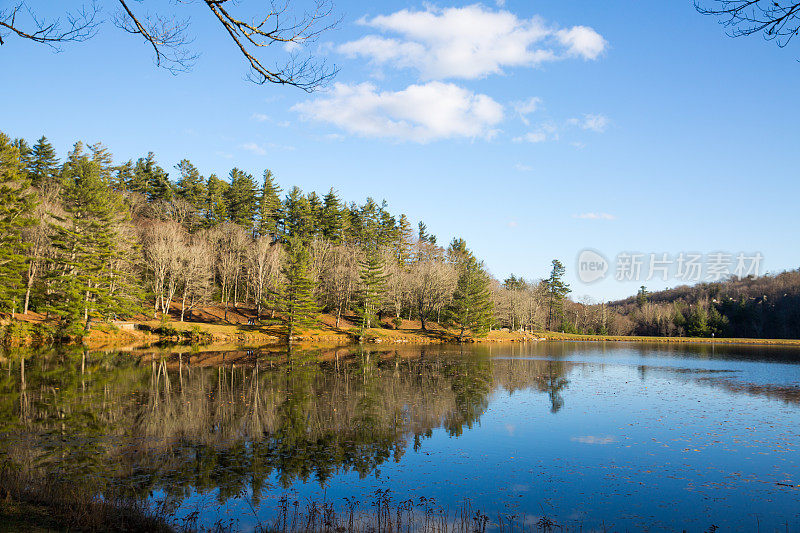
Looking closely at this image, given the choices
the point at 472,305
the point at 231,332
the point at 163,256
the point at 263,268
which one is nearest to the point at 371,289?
the point at 263,268

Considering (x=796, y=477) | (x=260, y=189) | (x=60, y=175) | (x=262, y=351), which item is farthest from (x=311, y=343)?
(x=796, y=477)

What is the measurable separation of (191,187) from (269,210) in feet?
36.1

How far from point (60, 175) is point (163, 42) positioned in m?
62.1

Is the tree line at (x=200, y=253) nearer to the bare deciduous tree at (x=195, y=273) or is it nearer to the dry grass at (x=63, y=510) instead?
the bare deciduous tree at (x=195, y=273)

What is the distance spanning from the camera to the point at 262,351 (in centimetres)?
3703

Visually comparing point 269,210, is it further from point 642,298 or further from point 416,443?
point 642,298

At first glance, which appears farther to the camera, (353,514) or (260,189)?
(260,189)

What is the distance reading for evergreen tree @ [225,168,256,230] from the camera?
64.3 m

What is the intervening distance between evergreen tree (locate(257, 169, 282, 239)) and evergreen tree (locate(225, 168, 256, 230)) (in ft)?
3.94

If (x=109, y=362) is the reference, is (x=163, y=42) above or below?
above

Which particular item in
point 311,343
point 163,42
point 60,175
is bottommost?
point 311,343

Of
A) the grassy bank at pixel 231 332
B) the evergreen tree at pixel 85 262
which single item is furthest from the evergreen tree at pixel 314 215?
the evergreen tree at pixel 85 262

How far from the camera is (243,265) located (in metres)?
58.6

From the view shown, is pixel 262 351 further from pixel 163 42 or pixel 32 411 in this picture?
pixel 163 42
